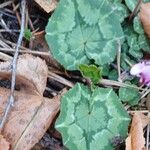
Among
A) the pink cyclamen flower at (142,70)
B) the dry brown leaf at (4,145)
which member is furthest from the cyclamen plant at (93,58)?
the dry brown leaf at (4,145)

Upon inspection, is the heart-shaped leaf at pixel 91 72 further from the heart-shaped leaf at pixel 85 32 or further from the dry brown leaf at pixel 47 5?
the dry brown leaf at pixel 47 5

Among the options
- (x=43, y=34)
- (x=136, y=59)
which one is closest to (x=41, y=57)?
(x=43, y=34)

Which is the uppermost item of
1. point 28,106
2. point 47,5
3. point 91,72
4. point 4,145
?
point 47,5

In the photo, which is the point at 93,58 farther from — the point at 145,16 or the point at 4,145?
the point at 4,145

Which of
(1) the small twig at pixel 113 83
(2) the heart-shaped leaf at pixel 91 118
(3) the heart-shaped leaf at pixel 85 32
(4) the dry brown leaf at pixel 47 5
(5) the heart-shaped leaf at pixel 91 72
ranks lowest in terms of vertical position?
(2) the heart-shaped leaf at pixel 91 118

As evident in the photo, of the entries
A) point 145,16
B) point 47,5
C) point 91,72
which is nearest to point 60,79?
point 91,72

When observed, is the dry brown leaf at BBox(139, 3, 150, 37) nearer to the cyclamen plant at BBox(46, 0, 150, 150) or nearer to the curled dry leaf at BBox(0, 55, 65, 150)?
the cyclamen plant at BBox(46, 0, 150, 150)

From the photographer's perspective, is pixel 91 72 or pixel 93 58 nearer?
pixel 91 72
